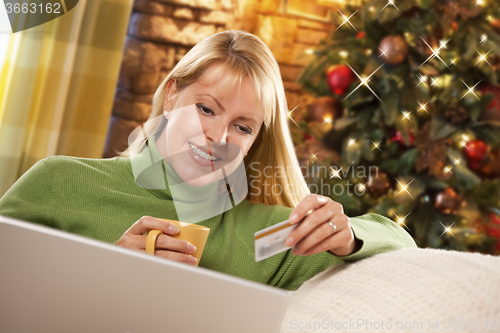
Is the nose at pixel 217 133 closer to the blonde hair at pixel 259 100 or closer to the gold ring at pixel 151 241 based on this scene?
the blonde hair at pixel 259 100

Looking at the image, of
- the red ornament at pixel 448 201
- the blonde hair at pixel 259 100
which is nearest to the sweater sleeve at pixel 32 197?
the blonde hair at pixel 259 100

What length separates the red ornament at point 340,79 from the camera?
1.79 meters

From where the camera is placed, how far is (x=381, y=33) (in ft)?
5.85

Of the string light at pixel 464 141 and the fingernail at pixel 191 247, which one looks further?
the string light at pixel 464 141

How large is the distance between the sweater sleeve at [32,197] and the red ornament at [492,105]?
164 centimetres

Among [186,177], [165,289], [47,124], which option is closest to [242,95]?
[186,177]

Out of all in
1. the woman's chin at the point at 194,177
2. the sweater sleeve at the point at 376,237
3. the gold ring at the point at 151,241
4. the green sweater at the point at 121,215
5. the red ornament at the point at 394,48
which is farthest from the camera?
the red ornament at the point at 394,48

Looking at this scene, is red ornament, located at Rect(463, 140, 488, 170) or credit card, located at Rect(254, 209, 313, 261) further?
red ornament, located at Rect(463, 140, 488, 170)

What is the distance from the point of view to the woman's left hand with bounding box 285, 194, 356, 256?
67cm

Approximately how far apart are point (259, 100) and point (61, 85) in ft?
4.76

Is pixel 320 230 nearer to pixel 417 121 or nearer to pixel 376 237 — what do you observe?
pixel 376 237

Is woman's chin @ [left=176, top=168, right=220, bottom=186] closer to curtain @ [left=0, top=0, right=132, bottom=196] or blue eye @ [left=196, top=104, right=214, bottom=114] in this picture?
blue eye @ [left=196, top=104, right=214, bottom=114]

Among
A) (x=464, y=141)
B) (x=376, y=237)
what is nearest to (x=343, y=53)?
(x=464, y=141)

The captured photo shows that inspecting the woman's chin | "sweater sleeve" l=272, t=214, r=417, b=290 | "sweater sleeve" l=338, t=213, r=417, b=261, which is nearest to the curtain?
the woman's chin
